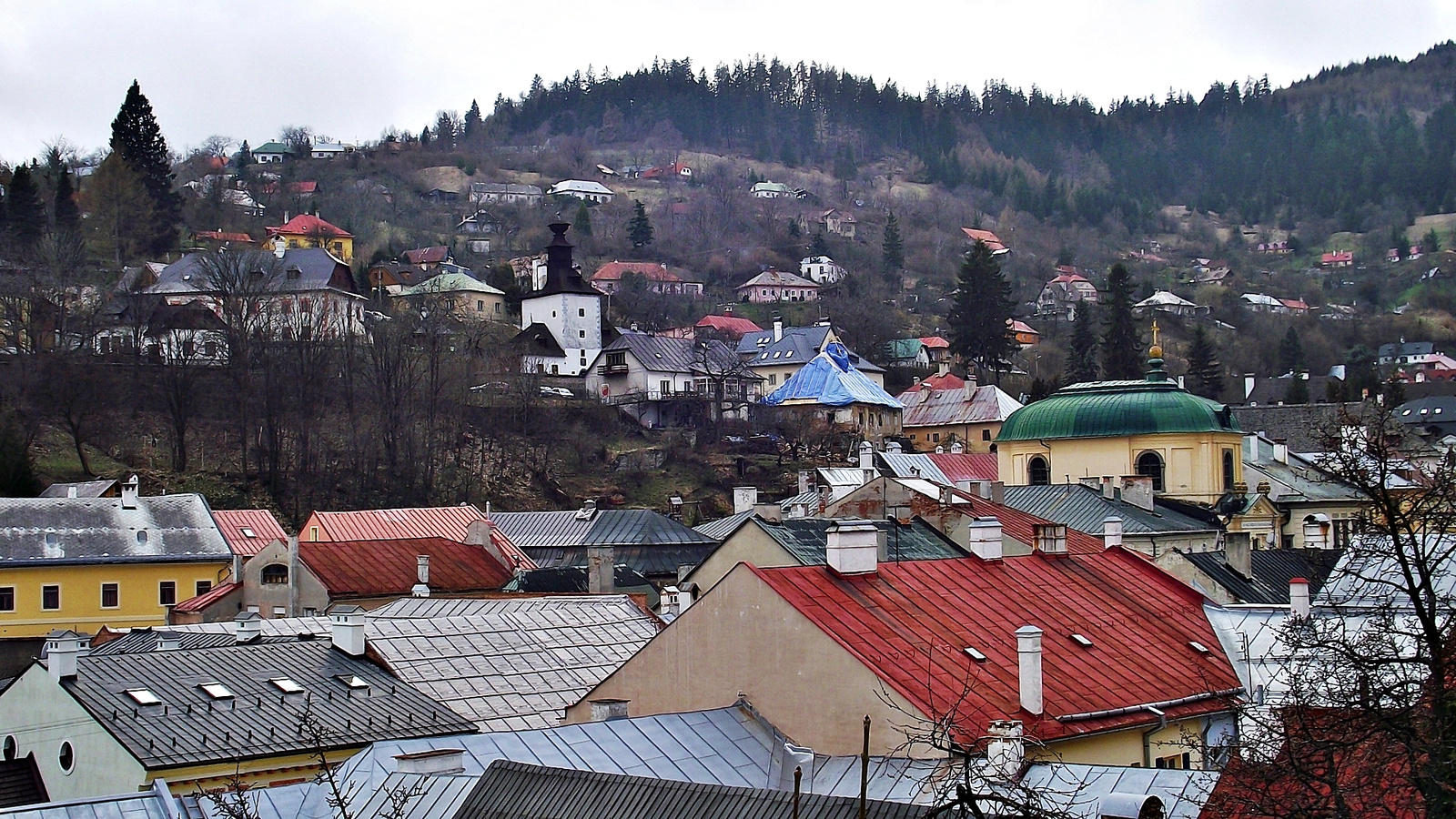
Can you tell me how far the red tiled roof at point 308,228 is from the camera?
132 metres

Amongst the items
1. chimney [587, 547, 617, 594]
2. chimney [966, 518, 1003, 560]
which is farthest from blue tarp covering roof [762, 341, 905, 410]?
chimney [966, 518, 1003, 560]

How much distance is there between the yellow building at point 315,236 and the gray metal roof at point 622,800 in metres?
115

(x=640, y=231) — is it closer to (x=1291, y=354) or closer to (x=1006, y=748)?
(x=1291, y=354)

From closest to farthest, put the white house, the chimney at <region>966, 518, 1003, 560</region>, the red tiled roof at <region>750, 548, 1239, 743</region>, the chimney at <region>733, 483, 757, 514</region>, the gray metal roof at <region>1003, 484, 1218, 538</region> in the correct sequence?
the red tiled roof at <region>750, 548, 1239, 743</region>
the chimney at <region>966, 518, 1003, 560</region>
the gray metal roof at <region>1003, 484, 1218, 538</region>
the chimney at <region>733, 483, 757, 514</region>
the white house

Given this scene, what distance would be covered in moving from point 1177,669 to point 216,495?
5165 centimetres

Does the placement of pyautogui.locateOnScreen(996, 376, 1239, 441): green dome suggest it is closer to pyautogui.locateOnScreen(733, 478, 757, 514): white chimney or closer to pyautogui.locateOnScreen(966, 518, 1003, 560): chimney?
pyautogui.locateOnScreen(733, 478, 757, 514): white chimney

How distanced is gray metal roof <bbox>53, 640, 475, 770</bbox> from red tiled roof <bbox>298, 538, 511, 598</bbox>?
16915 mm

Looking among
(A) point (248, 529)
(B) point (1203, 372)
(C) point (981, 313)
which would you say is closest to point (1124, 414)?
(A) point (248, 529)

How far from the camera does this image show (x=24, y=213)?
96312 millimetres

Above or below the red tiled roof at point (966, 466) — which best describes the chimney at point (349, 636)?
above

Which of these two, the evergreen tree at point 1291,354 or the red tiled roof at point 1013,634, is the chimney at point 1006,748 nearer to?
the red tiled roof at point 1013,634

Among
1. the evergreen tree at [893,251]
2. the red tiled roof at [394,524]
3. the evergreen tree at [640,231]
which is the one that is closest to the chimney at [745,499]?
the red tiled roof at [394,524]

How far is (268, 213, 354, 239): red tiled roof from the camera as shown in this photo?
132 m

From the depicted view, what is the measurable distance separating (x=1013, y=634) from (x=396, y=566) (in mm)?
27643
